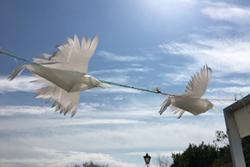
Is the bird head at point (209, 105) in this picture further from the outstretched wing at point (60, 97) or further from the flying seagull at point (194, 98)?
the outstretched wing at point (60, 97)

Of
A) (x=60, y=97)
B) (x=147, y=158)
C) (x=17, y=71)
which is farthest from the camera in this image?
(x=147, y=158)

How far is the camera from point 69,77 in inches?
68.7

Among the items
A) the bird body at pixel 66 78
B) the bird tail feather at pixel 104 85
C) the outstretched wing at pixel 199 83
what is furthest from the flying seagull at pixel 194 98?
the bird body at pixel 66 78

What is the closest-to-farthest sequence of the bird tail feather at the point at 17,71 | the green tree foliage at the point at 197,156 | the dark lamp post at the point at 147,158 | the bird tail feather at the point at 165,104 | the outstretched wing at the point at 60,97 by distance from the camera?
the bird tail feather at the point at 17,71 → the outstretched wing at the point at 60,97 → the bird tail feather at the point at 165,104 → the dark lamp post at the point at 147,158 → the green tree foliage at the point at 197,156

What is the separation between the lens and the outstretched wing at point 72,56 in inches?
66.2

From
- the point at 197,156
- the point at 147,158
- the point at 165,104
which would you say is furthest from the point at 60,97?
the point at 197,156

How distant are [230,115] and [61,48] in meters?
3.24

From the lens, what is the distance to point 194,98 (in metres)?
2.36

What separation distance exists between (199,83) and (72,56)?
3.05 feet

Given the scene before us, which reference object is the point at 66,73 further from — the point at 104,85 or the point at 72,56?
the point at 104,85

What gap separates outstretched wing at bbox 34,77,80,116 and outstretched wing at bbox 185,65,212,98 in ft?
2.52

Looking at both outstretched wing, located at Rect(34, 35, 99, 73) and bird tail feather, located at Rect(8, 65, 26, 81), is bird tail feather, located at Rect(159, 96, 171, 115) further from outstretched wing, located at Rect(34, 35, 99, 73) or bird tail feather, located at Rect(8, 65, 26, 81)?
bird tail feather, located at Rect(8, 65, 26, 81)

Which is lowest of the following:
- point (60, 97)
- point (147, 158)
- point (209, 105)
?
point (60, 97)

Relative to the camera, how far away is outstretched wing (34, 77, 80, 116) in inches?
71.2
